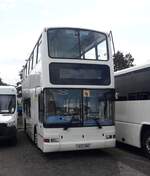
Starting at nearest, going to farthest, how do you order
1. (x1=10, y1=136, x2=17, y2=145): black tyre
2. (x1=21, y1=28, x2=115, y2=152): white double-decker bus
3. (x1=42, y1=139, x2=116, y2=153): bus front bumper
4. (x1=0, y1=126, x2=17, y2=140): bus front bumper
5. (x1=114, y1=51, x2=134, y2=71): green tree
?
(x1=42, y1=139, x2=116, y2=153): bus front bumper → (x1=21, y1=28, x2=115, y2=152): white double-decker bus → (x1=0, y1=126, x2=17, y2=140): bus front bumper → (x1=10, y1=136, x2=17, y2=145): black tyre → (x1=114, y1=51, x2=134, y2=71): green tree

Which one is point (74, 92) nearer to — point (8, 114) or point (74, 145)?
point (74, 145)

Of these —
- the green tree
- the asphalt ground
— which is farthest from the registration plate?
the green tree

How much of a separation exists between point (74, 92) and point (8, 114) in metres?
4.81

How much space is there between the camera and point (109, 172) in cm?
820

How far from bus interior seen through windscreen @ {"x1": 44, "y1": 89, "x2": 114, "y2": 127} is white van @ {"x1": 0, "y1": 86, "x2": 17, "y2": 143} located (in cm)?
398

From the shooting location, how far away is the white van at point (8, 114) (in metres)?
13.2

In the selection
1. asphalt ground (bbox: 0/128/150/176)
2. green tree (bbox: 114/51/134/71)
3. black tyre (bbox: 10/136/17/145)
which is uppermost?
green tree (bbox: 114/51/134/71)

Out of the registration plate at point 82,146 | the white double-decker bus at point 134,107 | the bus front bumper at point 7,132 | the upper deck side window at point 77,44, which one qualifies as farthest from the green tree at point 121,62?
the registration plate at point 82,146

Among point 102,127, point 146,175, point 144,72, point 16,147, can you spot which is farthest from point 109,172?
point 16,147

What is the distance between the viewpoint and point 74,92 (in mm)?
10125

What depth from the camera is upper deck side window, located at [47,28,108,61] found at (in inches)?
401

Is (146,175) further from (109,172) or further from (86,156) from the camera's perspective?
(86,156)

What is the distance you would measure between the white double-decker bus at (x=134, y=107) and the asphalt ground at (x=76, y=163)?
23.0 inches

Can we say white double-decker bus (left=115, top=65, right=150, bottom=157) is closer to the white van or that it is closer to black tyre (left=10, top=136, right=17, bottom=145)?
the white van
